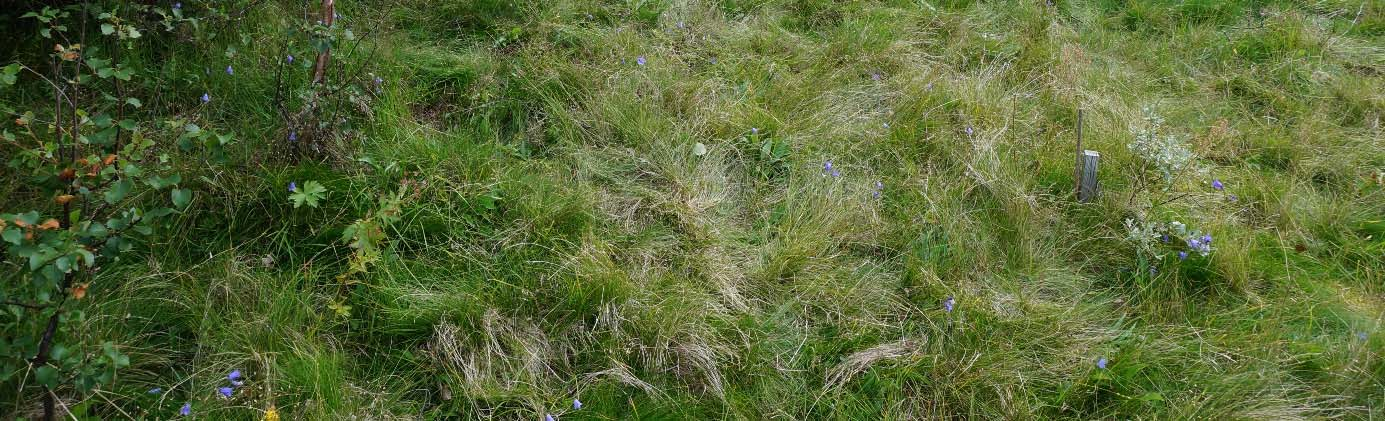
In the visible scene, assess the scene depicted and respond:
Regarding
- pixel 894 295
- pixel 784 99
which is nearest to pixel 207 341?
pixel 894 295

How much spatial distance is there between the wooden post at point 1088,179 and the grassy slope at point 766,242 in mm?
57

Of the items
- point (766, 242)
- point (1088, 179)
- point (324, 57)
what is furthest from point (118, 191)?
point (1088, 179)

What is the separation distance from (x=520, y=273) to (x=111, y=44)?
203 centimetres

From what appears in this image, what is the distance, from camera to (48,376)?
169 centimetres

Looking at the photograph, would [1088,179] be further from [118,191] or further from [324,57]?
[118,191]

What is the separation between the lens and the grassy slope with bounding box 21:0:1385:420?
7.37ft

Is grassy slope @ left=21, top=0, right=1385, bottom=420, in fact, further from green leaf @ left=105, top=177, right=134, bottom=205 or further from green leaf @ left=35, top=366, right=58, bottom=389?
green leaf @ left=105, top=177, right=134, bottom=205

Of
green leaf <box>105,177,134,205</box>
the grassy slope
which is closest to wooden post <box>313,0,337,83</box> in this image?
the grassy slope

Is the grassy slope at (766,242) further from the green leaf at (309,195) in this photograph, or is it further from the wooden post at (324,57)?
the wooden post at (324,57)

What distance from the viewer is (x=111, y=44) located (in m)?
3.13

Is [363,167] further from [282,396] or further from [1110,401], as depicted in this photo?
[1110,401]

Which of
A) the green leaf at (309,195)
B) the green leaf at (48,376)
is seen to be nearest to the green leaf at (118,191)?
the green leaf at (48,376)

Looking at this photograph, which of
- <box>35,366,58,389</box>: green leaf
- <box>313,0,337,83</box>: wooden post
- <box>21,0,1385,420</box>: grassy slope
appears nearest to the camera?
<box>35,366,58,389</box>: green leaf

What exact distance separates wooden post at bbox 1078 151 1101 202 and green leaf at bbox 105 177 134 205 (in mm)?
2990
